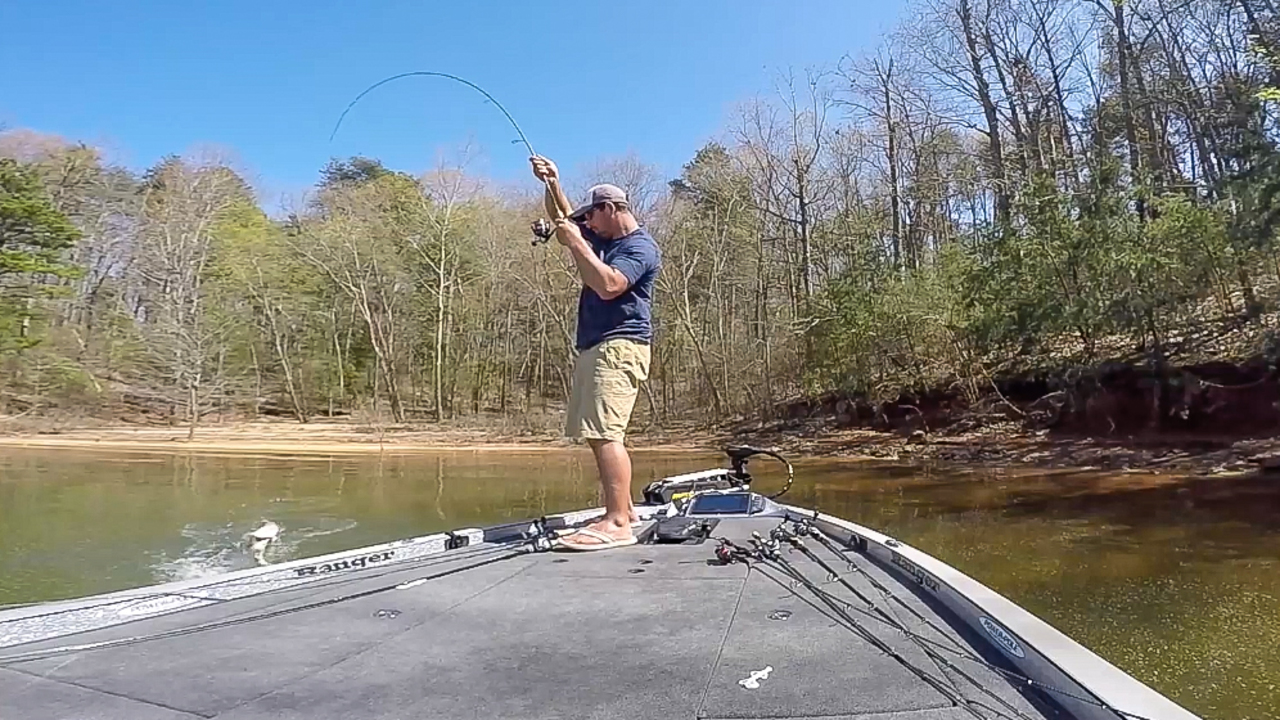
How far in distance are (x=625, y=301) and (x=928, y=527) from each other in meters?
6.62

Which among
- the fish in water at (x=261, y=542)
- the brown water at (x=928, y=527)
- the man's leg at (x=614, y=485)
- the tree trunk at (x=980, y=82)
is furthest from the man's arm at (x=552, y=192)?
the tree trunk at (x=980, y=82)

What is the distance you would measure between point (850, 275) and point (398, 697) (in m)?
18.1

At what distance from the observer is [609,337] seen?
2.98 meters

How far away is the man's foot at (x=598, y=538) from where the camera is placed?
2902 mm

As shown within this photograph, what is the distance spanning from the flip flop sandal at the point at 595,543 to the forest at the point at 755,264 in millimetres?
9694

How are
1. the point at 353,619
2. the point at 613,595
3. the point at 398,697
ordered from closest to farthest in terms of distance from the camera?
the point at 398,697 → the point at 353,619 → the point at 613,595

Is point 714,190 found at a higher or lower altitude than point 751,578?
higher

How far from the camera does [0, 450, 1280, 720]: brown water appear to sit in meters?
5.00

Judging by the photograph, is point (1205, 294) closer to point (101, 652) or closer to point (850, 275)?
point (850, 275)

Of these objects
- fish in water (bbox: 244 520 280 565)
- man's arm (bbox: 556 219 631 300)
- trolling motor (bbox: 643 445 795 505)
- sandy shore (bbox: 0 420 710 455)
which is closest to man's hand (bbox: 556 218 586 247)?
man's arm (bbox: 556 219 631 300)

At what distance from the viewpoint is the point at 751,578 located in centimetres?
246

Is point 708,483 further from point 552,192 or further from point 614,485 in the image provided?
point 552,192

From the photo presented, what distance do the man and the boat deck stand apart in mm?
538

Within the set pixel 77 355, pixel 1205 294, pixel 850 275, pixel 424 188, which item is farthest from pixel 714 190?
pixel 77 355
